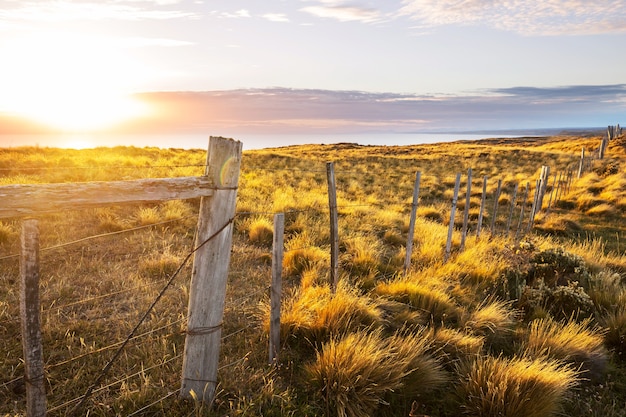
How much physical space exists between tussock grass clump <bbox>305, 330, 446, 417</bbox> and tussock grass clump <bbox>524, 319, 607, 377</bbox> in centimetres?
135

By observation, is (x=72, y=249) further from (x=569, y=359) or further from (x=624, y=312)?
(x=624, y=312)

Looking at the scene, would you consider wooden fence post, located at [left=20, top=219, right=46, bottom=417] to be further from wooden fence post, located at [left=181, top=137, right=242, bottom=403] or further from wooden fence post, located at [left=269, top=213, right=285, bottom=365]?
wooden fence post, located at [left=269, top=213, right=285, bottom=365]

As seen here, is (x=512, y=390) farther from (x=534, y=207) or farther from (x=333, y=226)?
(x=534, y=207)

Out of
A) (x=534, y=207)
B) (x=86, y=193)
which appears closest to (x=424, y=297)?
(x=86, y=193)

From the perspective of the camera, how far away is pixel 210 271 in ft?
10.2

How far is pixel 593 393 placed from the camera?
4234 millimetres

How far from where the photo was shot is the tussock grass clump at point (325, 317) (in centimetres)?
444

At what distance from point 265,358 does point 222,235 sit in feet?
5.66

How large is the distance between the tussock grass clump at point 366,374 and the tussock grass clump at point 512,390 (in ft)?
1.07

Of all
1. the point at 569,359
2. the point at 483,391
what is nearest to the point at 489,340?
the point at 569,359

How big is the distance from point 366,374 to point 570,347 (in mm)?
2565

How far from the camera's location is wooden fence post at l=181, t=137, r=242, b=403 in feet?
9.84

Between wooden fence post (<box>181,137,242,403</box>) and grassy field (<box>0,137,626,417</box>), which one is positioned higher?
wooden fence post (<box>181,137,242,403</box>)

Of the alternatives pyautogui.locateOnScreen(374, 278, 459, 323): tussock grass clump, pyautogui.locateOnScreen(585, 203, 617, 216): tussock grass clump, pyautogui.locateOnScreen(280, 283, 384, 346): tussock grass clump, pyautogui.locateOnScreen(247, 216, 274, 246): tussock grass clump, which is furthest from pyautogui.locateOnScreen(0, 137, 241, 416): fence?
pyautogui.locateOnScreen(585, 203, 617, 216): tussock grass clump
